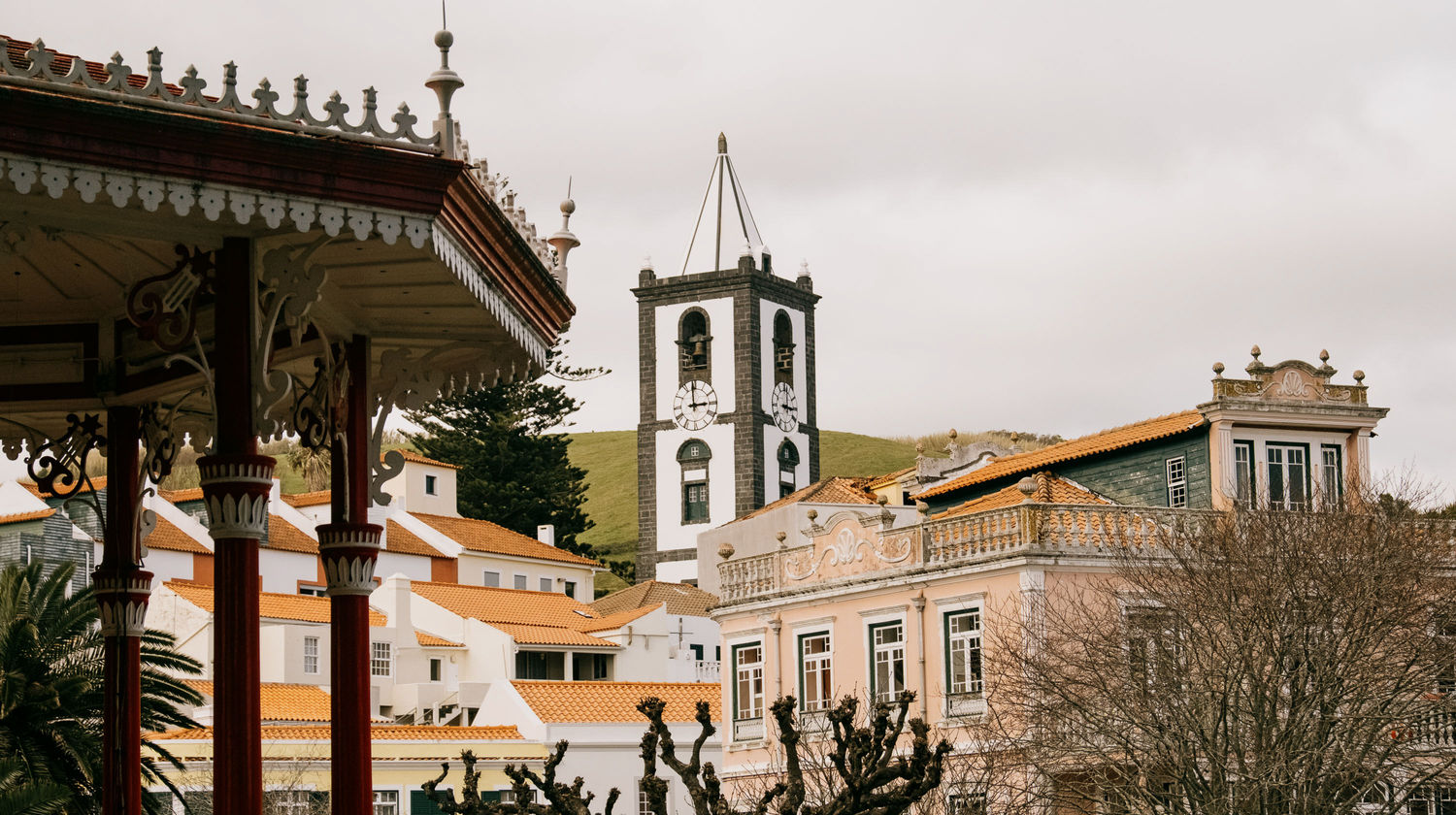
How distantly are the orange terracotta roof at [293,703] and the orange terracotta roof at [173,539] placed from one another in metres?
7.11

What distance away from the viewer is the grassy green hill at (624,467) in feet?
444

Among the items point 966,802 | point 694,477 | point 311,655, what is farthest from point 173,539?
point 966,802

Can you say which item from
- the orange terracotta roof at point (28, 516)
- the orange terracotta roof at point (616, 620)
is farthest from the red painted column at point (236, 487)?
the orange terracotta roof at point (616, 620)

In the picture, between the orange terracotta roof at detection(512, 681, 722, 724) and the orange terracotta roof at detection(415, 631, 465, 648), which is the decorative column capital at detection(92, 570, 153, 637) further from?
the orange terracotta roof at detection(415, 631, 465, 648)

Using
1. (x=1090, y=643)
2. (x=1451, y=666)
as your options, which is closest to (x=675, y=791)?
(x=1090, y=643)

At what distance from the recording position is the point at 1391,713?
96.4ft

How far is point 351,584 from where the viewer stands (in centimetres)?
1102

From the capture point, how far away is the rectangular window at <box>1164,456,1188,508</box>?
40.8 m

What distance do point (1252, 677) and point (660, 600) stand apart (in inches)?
1981

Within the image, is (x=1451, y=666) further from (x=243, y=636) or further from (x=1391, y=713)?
(x=243, y=636)

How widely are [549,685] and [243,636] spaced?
47.8 meters

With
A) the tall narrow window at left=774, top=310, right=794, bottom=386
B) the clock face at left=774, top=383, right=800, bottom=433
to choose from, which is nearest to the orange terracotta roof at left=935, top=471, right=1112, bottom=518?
the clock face at left=774, top=383, right=800, bottom=433

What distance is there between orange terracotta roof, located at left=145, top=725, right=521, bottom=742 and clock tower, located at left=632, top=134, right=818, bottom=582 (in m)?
38.3

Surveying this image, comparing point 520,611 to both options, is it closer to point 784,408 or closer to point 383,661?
point 383,661
